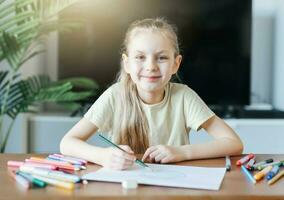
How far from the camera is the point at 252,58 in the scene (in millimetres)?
2945

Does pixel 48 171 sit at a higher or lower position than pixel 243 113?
higher

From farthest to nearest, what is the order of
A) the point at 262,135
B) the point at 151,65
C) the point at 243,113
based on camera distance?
the point at 243,113 → the point at 262,135 → the point at 151,65

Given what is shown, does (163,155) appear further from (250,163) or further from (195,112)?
(195,112)

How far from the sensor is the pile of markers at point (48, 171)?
738 mm

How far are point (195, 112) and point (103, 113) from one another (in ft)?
Answer: 0.87

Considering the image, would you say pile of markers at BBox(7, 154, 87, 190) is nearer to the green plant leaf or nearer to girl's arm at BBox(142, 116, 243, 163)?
girl's arm at BBox(142, 116, 243, 163)

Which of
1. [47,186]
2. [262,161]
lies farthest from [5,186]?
[262,161]

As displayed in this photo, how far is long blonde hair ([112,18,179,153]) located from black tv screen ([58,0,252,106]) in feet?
5.10

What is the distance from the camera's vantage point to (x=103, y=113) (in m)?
1.24

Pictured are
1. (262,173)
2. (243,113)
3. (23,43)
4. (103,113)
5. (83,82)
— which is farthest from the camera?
(243,113)

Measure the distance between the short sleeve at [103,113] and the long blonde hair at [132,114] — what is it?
0.07 ft

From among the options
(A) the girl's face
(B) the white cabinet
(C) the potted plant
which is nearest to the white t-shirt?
(A) the girl's face

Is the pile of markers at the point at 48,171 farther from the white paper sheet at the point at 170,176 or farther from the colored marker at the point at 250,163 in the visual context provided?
the colored marker at the point at 250,163

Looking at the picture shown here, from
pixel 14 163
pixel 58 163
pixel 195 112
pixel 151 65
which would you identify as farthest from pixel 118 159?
pixel 195 112
